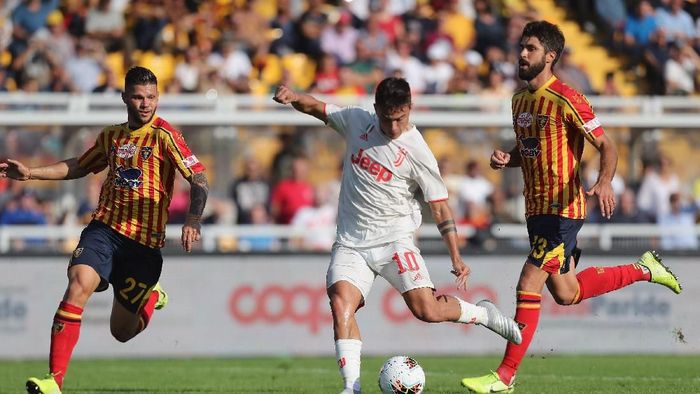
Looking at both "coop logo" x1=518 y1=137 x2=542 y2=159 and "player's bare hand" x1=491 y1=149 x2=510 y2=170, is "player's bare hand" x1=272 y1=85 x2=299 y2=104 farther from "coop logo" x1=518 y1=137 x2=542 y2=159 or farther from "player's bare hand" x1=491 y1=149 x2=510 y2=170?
"coop logo" x1=518 y1=137 x2=542 y2=159

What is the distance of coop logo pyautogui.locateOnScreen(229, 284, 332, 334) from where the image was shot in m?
17.4

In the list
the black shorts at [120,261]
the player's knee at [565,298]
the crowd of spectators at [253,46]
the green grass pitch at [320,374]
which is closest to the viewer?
the black shorts at [120,261]

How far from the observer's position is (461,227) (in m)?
18.0

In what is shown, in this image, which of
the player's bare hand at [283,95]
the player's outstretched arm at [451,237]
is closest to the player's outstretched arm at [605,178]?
the player's outstretched arm at [451,237]

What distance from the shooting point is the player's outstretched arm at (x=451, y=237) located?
986cm

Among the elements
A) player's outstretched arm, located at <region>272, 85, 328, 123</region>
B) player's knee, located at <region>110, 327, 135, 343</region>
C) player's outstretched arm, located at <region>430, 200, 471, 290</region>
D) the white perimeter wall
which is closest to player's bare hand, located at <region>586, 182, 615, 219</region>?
player's outstretched arm, located at <region>430, 200, 471, 290</region>

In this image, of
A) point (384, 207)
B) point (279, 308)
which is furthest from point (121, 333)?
point (279, 308)

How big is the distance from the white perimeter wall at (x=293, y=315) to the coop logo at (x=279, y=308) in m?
0.01

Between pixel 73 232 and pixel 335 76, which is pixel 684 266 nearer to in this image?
pixel 335 76

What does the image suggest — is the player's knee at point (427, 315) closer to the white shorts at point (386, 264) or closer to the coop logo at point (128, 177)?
the white shorts at point (386, 264)

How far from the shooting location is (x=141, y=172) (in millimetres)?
10477

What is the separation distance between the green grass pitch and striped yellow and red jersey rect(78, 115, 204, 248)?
1.63 m

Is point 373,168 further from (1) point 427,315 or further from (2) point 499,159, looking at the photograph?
(1) point 427,315

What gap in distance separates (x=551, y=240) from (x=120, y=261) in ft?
10.7
